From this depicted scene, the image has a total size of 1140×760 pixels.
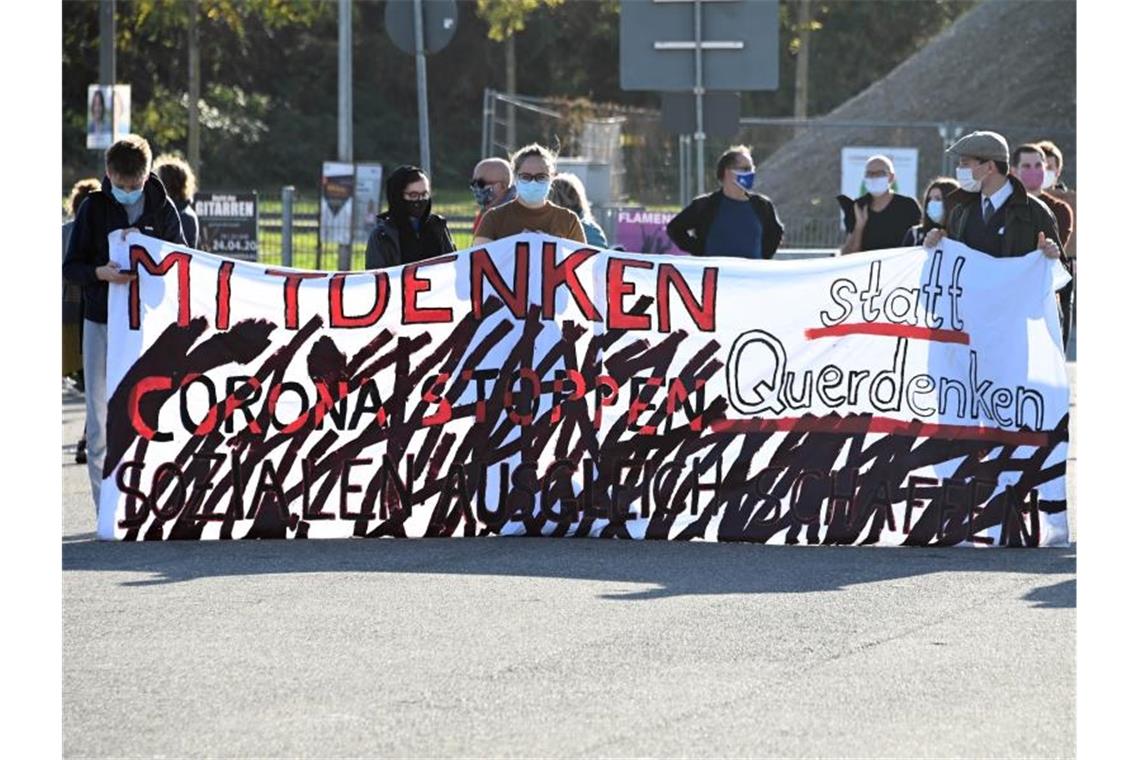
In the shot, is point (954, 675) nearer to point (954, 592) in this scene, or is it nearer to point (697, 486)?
point (954, 592)

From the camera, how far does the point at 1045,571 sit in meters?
9.18

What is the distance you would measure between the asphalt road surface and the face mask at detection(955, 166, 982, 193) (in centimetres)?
210

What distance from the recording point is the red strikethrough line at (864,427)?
1004 centimetres

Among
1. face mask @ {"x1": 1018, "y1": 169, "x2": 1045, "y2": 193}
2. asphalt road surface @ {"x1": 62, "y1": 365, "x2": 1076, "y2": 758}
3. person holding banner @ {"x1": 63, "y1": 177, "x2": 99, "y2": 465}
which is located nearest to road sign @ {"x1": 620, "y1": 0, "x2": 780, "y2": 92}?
face mask @ {"x1": 1018, "y1": 169, "x2": 1045, "y2": 193}

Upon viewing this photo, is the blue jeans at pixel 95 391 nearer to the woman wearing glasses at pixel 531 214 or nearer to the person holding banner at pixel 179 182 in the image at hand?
the woman wearing glasses at pixel 531 214

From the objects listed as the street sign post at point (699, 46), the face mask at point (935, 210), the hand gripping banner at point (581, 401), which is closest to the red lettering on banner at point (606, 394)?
the hand gripping banner at point (581, 401)

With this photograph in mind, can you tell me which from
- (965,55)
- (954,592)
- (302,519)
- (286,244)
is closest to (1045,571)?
(954,592)

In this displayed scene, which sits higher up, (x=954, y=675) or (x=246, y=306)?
(x=246, y=306)

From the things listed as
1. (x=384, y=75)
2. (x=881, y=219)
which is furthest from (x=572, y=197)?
(x=384, y=75)

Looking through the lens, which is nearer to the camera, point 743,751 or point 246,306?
point 743,751

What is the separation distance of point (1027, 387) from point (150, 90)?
4767 cm

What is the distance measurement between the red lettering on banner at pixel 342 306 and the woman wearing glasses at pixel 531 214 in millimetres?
953
